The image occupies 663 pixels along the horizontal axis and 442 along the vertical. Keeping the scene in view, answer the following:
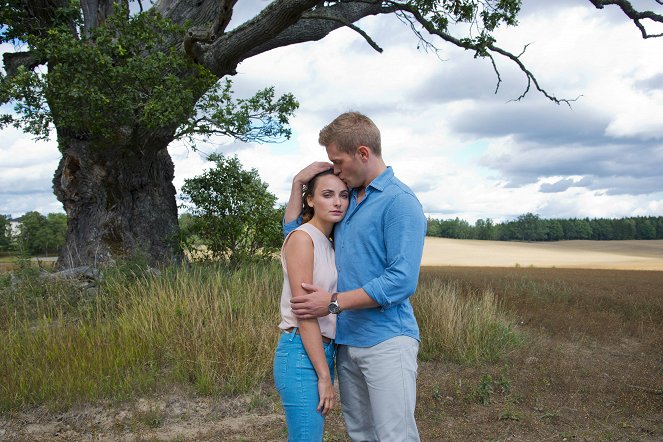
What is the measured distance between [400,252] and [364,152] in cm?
47

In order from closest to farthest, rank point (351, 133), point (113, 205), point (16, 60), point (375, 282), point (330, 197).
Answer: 1. point (375, 282)
2. point (351, 133)
3. point (330, 197)
4. point (113, 205)
5. point (16, 60)

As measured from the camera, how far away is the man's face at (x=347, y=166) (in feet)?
8.61

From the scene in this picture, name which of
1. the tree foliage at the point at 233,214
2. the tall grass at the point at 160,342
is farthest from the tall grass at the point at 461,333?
the tree foliage at the point at 233,214

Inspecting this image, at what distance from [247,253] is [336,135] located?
29.0 ft

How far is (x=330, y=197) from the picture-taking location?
2717 mm

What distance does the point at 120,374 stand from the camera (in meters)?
6.12

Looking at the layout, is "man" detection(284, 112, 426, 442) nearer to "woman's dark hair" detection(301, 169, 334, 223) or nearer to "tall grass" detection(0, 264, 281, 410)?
"woman's dark hair" detection(301, 169, 334, 223)

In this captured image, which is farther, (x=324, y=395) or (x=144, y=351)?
(x=144, y=351)

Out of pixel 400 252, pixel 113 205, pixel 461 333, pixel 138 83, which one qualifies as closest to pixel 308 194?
pixel 400 252

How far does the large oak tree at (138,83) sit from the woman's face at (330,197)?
7089 millimetres

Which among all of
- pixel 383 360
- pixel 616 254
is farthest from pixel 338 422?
pixel 616 254

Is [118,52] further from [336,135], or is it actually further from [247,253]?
[336,135]

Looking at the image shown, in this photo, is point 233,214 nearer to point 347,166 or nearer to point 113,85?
point 113,85

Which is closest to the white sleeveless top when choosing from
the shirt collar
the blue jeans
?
the blue jeans
